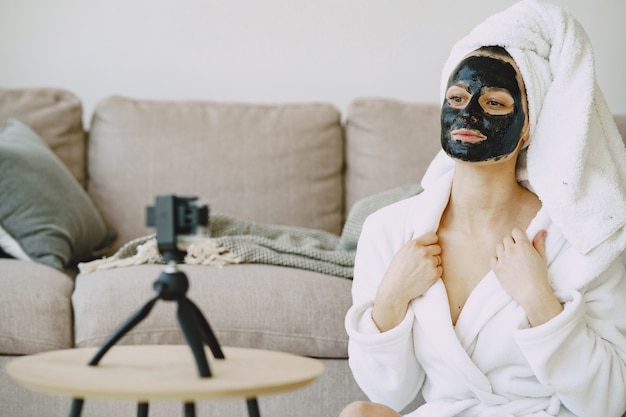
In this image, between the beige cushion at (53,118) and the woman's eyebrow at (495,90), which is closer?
the woman's eyebrow at (495,90)

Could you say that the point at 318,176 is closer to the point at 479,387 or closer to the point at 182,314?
the point at 479,387

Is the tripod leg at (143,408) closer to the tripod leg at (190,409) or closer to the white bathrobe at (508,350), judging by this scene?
the tripod leg at (190,409)

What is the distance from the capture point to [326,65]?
3109 millimetres

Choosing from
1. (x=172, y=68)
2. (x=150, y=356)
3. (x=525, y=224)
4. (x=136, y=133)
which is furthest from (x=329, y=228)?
(x=150, y=356)

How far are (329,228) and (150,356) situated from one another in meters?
1.48

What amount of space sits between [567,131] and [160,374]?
86 centimetres

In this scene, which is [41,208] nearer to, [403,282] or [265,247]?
[265,247]

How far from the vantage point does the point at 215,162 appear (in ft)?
8.70

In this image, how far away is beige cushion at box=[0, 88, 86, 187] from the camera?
2680 millimetres

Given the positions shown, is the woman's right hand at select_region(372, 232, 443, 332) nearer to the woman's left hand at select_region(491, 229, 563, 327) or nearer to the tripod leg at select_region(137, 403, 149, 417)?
the woman's left hand at select_region(491, 229, 563, 327)

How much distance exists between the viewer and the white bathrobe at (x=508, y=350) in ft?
4.87

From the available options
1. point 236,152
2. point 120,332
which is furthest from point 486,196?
point 236,152

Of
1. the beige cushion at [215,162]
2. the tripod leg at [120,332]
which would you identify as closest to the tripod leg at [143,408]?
the tripod leg at [120,332]

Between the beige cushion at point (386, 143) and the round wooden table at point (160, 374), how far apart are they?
4.70 ft
